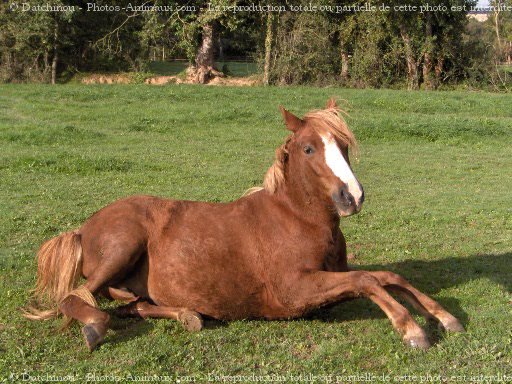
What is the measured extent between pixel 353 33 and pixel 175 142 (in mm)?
19505

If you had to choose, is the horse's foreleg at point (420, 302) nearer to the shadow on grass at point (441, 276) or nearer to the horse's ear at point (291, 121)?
the shadow on grass at point (441, 276)

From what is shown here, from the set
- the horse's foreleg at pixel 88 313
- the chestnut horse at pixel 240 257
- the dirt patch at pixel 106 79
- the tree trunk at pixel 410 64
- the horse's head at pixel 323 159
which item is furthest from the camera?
the dirt patch at pixel 106 79

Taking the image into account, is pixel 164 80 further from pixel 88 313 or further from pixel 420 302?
pixel 420 302

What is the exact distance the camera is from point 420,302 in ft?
18.0

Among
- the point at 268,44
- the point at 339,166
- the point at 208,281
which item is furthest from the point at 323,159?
the point at 268,44

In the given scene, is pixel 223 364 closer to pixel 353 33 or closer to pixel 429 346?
pixel 429 346

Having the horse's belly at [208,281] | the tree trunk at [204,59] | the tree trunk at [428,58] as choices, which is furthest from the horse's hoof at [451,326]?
the tree trunk at [204,59]

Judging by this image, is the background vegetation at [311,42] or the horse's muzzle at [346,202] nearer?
the horse's muzzle at [346,202]

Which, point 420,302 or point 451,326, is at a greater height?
point 420,302

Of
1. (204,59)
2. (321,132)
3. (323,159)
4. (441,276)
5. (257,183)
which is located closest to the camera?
(323,159)

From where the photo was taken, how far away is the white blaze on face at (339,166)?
4980 millimetres

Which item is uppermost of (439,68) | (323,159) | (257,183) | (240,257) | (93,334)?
(323,159)

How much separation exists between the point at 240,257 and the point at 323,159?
3.78 ft

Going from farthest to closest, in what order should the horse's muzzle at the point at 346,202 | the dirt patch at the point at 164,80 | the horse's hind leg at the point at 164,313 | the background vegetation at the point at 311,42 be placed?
the dirt patch at the point at 164,80 < the background vegetation at the point at 311,42 < the horse's hind leg at the point at 164,313 < the horse's muzzle at the point at 346,202
